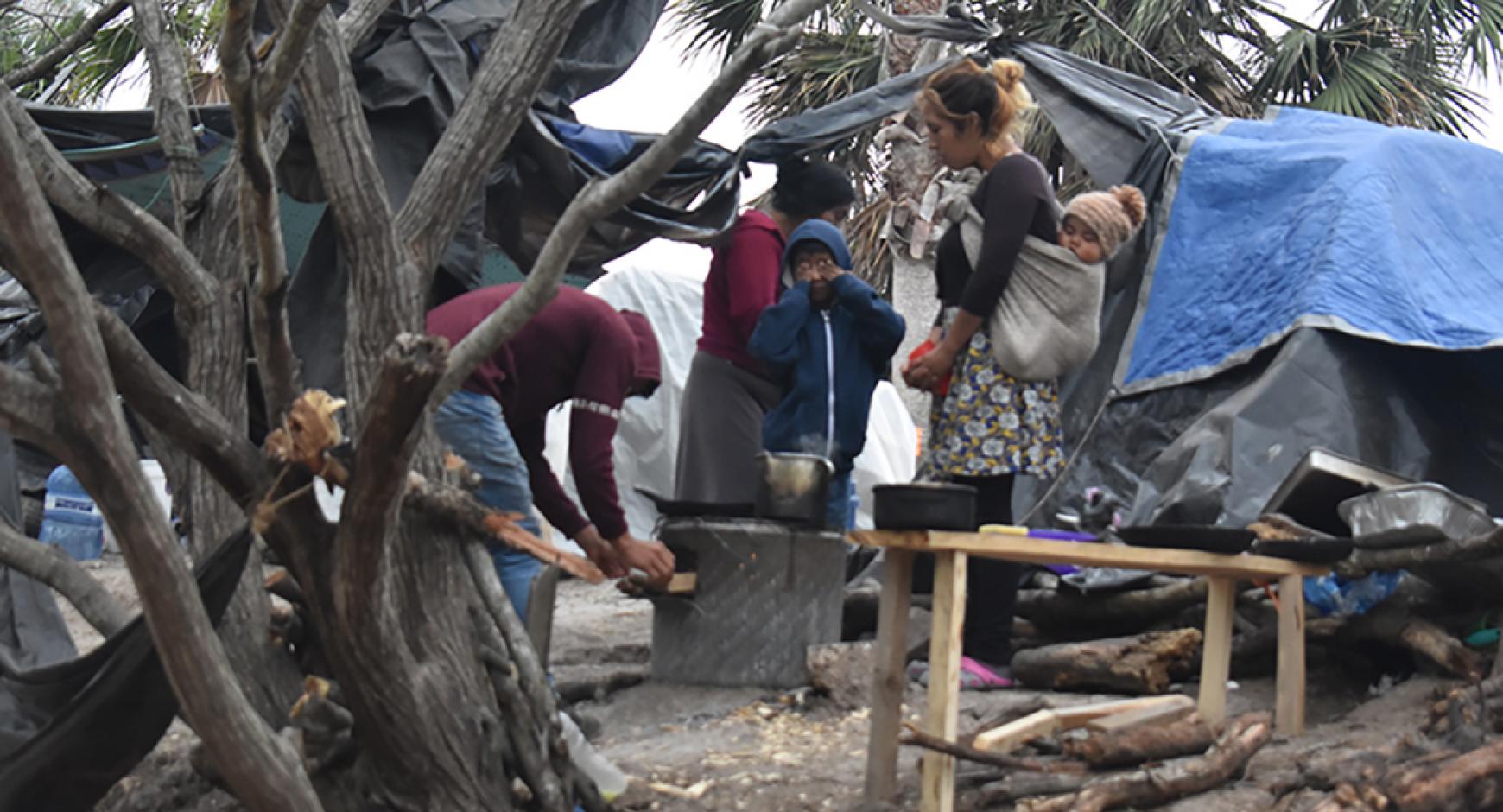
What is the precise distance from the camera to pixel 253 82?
246 cm

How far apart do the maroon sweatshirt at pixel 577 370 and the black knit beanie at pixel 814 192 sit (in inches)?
51.5

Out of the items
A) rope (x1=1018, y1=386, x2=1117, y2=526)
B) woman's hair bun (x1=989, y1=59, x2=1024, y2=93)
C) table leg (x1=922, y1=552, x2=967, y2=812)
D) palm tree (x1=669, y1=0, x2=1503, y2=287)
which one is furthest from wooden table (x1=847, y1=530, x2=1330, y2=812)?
palm tree (x1=669, y1=0, x2=1503, y2=287)

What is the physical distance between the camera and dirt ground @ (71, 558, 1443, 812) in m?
3.35

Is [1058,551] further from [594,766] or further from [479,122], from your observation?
[479,122]

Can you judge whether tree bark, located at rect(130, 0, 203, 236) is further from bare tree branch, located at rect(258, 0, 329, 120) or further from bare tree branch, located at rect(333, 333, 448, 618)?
bare tree branch, located at rect(333, 333, 448, 618)

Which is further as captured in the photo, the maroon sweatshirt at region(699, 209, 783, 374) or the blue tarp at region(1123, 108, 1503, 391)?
the blue tarp at region(1123, 108, 1503, 391)

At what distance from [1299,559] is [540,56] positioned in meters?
2.21

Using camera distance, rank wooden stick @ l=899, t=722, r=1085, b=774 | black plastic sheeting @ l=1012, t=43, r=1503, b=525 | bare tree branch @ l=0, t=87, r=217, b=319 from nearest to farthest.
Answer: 1. wooden stick @ l=899, t=722, r=1085, b=774
2. bare tree branch @ l=0, t=87, r=217, b=319
3. black plastic sheeting @ l=1012, t=43, r=1503, b=525

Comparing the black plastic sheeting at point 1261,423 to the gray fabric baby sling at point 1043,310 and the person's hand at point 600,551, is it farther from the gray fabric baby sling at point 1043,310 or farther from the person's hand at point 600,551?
the person's hand at point 600,551

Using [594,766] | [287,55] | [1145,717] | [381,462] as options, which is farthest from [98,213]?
[1145,717]

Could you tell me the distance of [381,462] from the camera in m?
2.48

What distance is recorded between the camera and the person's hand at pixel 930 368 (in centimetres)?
390

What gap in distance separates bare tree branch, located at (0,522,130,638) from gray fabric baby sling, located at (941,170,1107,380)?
2279mm

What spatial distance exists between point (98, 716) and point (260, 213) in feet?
3.44
